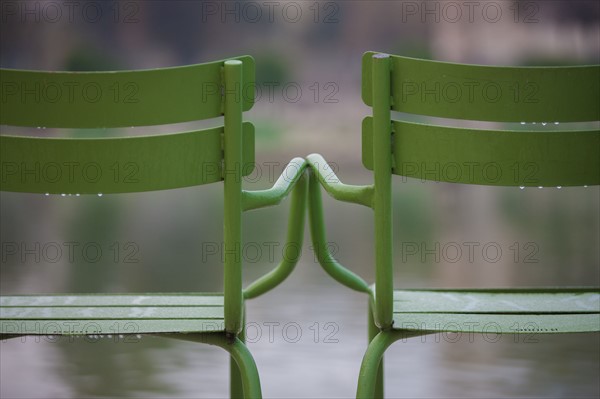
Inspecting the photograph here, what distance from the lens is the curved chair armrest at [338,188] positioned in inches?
60.9

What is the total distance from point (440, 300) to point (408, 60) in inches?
17.5

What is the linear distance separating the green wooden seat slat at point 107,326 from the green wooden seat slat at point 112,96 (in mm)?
288

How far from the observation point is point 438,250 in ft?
11.6

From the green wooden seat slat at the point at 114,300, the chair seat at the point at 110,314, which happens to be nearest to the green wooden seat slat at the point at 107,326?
the chair seat at the point at 110,314

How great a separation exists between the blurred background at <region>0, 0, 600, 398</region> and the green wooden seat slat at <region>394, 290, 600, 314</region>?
517 millimetres

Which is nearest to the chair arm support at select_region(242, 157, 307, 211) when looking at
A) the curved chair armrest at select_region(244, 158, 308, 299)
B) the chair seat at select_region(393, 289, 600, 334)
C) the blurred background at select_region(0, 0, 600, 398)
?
the curved chair armrest at select_region(244, 158, 308, 299)

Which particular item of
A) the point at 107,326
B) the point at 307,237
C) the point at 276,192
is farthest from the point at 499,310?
the point at 307,237

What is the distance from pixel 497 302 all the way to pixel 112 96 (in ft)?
2.28

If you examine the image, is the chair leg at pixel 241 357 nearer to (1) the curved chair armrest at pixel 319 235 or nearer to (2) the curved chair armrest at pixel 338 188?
(2) the curved chair armrest at pixel 338 188

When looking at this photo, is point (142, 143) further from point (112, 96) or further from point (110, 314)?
point (110, 314)

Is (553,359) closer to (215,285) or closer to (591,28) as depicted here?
(215,285)

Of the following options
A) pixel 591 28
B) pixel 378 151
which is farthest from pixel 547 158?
pixel 591 28

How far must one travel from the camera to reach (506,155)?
1.45 metres

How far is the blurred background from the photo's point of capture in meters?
2.41
